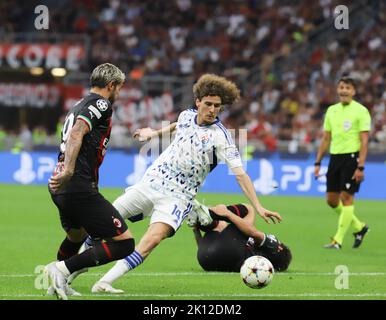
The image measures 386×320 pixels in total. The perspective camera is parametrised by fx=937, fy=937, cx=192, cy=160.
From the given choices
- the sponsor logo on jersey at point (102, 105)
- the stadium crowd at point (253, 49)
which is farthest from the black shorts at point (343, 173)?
the stadium crowd at point (253, 49)

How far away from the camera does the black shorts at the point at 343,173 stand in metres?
13.1

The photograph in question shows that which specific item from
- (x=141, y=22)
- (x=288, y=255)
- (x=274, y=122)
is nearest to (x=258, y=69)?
(x=274, y=122)

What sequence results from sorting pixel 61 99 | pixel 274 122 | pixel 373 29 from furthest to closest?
pixel 61 99, pixel 373 29, pixel 274 122

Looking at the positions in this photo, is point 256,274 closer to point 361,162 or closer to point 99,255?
point 99,255

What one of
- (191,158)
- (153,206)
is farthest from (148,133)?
(153,206)

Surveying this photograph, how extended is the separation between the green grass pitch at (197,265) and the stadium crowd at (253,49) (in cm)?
1009

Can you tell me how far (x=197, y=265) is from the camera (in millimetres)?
10938

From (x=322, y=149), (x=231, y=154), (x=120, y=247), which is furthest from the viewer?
(x=322, y=149)

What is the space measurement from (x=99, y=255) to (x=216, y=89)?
2.08 m

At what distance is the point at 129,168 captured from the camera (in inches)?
953

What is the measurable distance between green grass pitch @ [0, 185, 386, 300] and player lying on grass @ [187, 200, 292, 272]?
185mm

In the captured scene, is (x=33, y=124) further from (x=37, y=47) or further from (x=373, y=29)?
(x=373, y=29)

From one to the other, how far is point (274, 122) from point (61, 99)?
10.0 meters

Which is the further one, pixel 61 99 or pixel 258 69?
pixel 61 99
